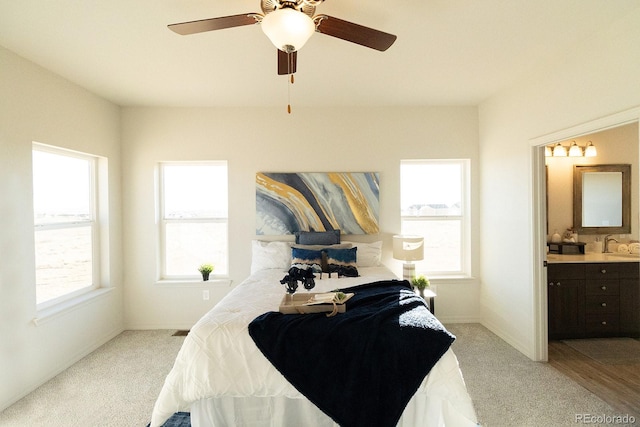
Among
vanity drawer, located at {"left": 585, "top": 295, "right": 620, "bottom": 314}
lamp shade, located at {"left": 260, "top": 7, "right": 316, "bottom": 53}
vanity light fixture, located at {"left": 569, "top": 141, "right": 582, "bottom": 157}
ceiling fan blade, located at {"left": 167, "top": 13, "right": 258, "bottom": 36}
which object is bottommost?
vanity drawer, located at {"left": 585, "top": 295, "right": 620, "bottom": 314}

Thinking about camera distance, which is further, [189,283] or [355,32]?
[189,283]

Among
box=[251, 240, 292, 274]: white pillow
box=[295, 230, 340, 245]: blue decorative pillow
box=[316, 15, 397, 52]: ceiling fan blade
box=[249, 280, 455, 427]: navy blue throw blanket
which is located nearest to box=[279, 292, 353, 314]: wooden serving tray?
box=[249, 280, 455, 427]: navy blue throw blanket

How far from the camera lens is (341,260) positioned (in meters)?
3.29

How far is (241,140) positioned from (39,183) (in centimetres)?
201

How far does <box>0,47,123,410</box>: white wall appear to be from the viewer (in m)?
2.38

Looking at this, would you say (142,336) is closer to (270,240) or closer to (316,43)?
(270,240)

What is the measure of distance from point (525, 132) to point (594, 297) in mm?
1937

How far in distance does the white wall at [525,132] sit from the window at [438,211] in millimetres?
263

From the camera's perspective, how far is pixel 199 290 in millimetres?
3820

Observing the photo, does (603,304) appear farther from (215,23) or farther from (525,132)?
(215,23)

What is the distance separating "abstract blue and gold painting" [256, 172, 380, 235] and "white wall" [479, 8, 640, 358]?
1.45 metres

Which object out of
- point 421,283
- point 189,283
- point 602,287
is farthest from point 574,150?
point 189,283

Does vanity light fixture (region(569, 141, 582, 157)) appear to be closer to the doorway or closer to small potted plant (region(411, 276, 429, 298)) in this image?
the doorway

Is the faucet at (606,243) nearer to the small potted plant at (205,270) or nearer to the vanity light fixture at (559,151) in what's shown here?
the vanity light fixture at (559,151)
